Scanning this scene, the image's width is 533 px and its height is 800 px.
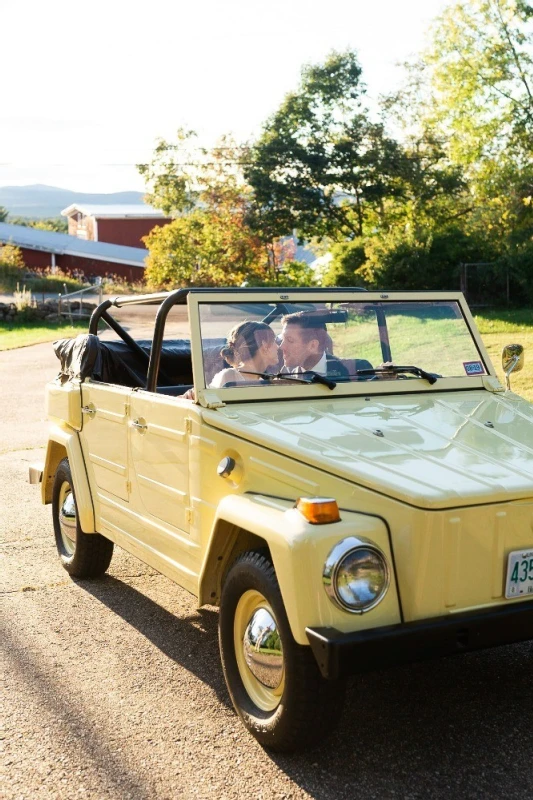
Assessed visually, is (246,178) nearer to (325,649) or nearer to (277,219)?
(277,219)

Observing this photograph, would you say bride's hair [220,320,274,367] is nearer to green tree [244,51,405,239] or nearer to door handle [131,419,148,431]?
door handle [131,419,148,431]

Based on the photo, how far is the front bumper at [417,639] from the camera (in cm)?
292

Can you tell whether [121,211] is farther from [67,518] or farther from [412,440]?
[412,440]

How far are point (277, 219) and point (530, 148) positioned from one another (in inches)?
443

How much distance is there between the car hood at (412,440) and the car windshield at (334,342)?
0.68 feet

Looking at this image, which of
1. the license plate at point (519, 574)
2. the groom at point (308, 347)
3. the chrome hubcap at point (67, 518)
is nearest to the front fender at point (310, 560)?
the license plate at point (519, 574)

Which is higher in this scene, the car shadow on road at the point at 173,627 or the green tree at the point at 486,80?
the green tree at the point at 486,80

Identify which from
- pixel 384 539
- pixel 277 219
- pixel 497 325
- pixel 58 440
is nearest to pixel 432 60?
pixel 277 219

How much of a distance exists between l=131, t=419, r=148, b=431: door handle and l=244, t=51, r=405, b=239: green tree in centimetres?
3423

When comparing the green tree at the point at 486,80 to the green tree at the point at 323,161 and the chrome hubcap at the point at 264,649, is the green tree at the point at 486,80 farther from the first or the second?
the chrome hubcap at the point at 264,649

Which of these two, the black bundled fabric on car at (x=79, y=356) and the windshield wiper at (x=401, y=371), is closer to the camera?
the windshield wiper at (x=401, y=371)

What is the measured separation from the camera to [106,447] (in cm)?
518

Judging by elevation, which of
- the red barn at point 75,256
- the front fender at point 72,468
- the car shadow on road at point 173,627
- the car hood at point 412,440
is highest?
the red barn at point 75,256

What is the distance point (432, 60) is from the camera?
3456 cm
